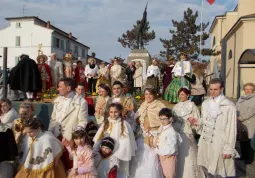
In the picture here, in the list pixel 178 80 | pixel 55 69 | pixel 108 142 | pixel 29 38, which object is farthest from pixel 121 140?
pixel 29 38

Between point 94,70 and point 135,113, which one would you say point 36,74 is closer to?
point 94,70

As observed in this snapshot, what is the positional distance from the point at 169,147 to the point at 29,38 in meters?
49.1

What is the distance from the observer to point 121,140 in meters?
4.96

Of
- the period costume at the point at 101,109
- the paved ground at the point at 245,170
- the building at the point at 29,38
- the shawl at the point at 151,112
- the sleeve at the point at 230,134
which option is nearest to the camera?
the sleeve at the point at 230,134

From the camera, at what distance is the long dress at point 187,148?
5.43 meters

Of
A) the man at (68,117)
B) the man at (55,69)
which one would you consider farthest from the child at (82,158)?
the man at (55,69)

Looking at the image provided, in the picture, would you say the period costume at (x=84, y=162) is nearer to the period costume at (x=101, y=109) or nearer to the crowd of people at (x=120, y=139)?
the crowd of people at (x=120, y=139)

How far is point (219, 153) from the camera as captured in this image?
478 cm

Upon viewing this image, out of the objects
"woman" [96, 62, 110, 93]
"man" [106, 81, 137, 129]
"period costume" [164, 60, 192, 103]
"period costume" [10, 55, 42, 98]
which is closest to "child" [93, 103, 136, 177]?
"man" [106, 81, 137, 129]

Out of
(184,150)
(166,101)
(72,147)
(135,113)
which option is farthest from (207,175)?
(166,101)

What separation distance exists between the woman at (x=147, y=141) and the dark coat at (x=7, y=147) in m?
1.96

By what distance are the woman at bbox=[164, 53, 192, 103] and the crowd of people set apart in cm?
442

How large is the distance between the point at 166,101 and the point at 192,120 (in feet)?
18.1

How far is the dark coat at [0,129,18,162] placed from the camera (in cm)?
452
